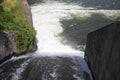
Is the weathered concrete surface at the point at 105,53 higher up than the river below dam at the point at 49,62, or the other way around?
the weathered concrete surface at the point at 105,53

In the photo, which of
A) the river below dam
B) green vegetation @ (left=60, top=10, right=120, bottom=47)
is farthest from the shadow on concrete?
the river below dam

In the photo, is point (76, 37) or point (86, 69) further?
point (76, 37)

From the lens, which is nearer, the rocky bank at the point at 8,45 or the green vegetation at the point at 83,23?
the rocky bank at the point at 8,45

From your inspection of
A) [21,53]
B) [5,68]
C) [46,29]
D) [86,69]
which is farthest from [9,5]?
[86,69]

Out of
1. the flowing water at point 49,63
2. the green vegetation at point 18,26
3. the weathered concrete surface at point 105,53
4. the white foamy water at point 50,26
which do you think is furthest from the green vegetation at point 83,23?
the weathered concrete surface at point 105,53

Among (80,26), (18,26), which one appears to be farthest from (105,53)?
(80,26)

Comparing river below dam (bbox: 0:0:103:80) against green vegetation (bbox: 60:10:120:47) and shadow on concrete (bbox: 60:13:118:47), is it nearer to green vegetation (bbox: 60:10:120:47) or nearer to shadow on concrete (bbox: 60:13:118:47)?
shadow on concrete (bbox: 60:13:118:47)

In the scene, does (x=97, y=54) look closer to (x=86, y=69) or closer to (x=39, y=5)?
(x=86, y=69)

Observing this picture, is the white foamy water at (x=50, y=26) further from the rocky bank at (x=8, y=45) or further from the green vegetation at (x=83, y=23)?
the rocky bank at (x=8, y=45)
